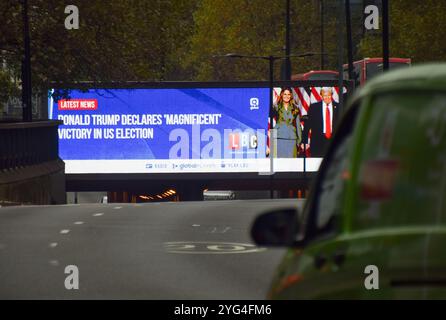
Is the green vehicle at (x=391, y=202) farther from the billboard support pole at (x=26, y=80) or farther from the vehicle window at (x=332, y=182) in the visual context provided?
the billboard support pole at (x=26, y=80)

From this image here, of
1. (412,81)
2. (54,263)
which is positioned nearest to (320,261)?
(412,81)

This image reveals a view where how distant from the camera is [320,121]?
68.8 m

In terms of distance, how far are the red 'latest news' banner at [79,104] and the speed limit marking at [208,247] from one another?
161 feet

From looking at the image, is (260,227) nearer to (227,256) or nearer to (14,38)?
(227,256)

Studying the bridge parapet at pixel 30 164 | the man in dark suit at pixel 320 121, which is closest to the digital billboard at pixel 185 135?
the man in dark suit at pixel 320 121

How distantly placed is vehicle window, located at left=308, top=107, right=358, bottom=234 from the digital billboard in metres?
61.8

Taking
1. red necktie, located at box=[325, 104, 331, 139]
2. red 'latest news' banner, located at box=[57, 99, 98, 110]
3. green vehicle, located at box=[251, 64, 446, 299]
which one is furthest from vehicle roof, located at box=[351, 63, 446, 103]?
red 'latest news' banner, located at box=[57, 99, 98, 110]

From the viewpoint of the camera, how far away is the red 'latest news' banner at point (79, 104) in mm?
68812

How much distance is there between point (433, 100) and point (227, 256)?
13675mm

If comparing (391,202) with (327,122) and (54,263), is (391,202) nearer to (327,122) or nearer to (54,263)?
(54,263)

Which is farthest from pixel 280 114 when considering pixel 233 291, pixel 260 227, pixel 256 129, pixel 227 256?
pixel 260 227

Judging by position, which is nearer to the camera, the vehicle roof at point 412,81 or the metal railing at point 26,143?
the vehicle roof at point 412,81

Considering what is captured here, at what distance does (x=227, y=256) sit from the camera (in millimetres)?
18047

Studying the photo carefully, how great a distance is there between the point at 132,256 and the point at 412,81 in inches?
524
